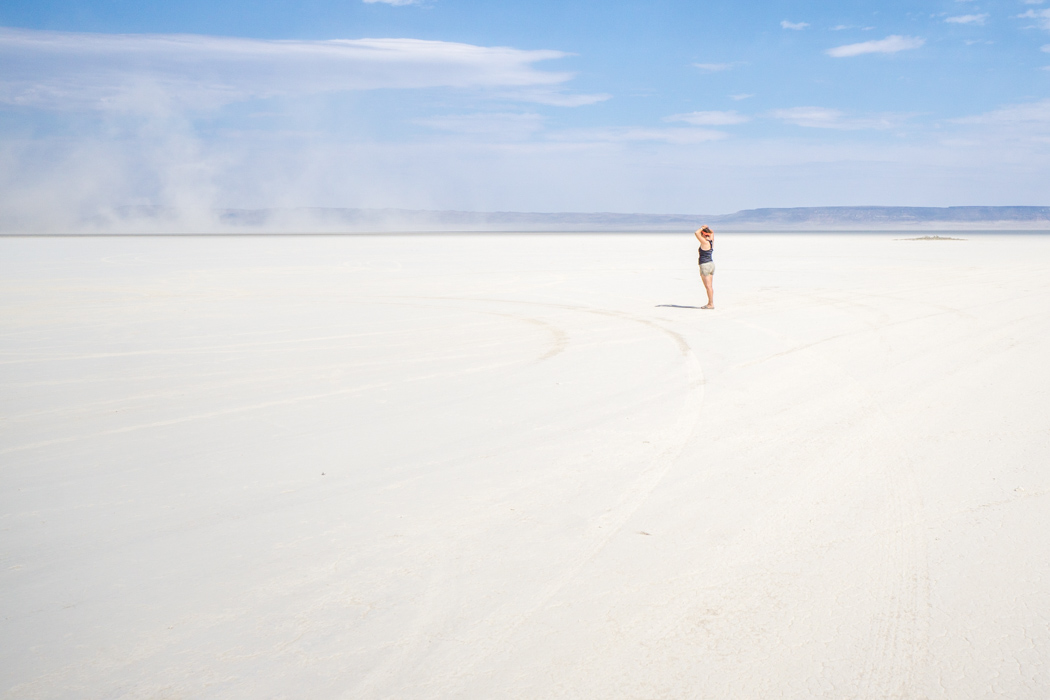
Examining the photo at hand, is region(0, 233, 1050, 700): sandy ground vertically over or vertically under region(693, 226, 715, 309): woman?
under

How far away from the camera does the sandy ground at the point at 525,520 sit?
9.84ft

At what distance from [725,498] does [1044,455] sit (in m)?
2.49

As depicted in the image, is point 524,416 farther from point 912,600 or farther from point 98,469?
point 912,600

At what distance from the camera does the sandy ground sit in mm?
3000

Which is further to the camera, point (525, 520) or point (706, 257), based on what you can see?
point (706, 257)

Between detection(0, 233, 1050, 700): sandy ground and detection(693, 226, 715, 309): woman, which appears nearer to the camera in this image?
detection(0, 233, 1050, 700): sandy ground

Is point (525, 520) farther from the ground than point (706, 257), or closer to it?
closer to it

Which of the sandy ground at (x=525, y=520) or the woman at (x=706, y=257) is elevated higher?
the woman at (x=706, y=257)

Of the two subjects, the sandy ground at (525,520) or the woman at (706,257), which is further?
the woman at (706,257)

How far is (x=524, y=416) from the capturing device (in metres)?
6.53

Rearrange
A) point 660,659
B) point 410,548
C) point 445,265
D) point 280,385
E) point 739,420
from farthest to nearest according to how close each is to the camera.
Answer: point 445,265 < point 280,385 < point 739,420 < point 410,548 < point 660,659

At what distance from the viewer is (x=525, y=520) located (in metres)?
4.30

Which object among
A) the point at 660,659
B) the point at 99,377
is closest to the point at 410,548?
the point at 660,659

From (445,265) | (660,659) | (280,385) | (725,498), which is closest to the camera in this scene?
(660,659)
